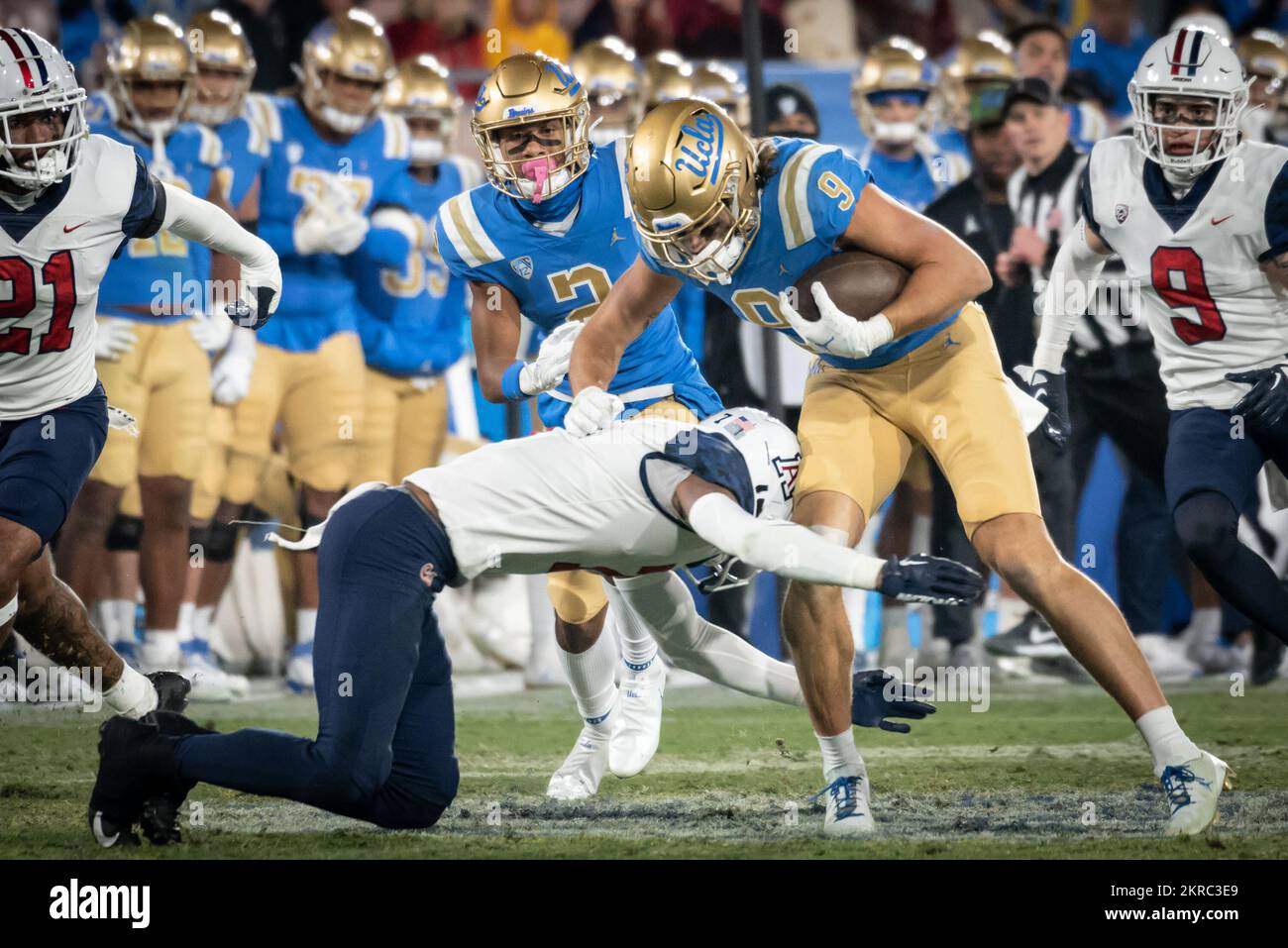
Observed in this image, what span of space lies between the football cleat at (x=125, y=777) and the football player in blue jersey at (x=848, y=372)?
1031 mm

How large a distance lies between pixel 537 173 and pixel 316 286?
6.58 feet

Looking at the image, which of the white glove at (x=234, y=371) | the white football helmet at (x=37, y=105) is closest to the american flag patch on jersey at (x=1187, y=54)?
the white football helmet at (x=37, y=105)

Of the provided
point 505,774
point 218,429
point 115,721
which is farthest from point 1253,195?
point 218,429

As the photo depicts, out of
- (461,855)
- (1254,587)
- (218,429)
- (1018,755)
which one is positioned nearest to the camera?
A: (461,855)

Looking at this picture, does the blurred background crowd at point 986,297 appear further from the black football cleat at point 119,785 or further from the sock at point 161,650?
the black football cleat at point 119,785

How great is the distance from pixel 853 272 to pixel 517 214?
3.38ft

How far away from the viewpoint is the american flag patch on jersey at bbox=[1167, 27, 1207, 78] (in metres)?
4.34

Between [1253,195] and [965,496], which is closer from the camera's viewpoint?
[965,496]

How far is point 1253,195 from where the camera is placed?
438 cm

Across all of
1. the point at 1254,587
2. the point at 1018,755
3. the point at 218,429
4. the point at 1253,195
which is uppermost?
the point at 1253,195

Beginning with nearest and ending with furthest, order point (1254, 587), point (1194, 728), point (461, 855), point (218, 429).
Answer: point (461, 855)
point (1254, 587)
point (1194, 728)
point (218, 429)

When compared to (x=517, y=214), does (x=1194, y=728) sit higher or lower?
lower

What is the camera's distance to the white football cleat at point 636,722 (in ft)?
14.4

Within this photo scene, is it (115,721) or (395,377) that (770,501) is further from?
(395,377)
